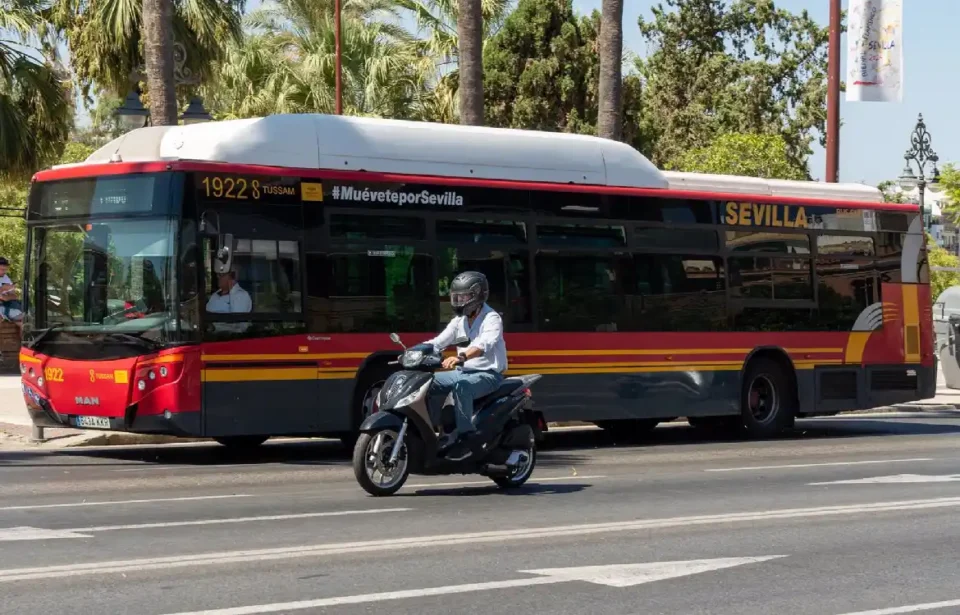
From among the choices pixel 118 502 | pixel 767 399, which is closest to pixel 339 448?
pixel 767 399

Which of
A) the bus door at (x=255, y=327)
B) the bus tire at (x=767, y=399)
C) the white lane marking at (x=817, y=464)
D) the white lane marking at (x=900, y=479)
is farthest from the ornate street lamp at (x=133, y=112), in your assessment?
the white lane marking at (x=900, y=479)

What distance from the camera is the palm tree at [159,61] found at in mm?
22641

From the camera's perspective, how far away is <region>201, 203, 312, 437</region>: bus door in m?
15.6

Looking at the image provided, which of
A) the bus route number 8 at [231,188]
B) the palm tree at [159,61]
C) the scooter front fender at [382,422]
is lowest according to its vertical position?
the scooter front fender at [382,422]

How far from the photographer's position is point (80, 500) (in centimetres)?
1256

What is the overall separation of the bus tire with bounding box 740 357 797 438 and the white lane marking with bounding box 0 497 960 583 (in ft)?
24.8

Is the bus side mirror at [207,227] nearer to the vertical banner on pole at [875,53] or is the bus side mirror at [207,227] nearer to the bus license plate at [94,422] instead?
the bus license plate at [94,422]

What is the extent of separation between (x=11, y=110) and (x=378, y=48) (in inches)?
923

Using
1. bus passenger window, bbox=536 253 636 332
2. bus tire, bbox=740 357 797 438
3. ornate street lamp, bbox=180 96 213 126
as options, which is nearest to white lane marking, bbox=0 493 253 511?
bus passenger window, bbox=536 253 636 332

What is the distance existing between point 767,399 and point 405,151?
630 cm

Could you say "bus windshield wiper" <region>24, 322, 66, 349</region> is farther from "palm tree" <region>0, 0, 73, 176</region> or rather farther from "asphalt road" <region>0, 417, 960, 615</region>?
"palm tree" <region>0, 0, 73, 176</region>

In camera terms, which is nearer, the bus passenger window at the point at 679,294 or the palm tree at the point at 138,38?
the bus passenger window at the point at 679,294

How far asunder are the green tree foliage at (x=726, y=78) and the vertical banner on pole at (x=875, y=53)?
37.5 metres

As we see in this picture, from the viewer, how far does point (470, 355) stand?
13023 mm
